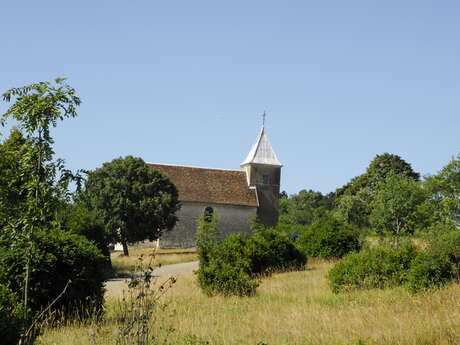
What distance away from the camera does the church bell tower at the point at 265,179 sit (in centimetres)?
5972

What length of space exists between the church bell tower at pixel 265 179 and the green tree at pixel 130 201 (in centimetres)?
1798

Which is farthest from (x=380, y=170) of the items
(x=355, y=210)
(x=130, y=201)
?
(x=130, y=201)

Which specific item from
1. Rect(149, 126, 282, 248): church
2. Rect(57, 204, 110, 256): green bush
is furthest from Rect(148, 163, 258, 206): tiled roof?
Rect(57, 204, 110, 256): green bush

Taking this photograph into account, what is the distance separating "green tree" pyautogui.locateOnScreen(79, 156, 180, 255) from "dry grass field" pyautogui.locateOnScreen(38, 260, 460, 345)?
26973 millimetres

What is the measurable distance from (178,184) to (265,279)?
38454 millimetres

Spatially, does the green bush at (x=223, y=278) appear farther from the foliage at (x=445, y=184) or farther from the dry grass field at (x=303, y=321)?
the foliage at (x=445, y=184)

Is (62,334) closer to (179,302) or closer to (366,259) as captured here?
(179,302)

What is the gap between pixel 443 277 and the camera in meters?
13.7

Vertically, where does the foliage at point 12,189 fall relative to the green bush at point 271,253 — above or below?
above

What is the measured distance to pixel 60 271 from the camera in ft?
35.3

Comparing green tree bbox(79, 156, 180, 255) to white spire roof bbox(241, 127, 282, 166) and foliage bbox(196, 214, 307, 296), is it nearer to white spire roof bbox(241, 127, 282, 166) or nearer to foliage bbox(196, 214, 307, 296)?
white spire roof bbox(241, 127, 282, 166)

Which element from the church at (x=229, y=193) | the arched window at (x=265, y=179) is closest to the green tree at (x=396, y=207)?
the church at (x=229, y=193)

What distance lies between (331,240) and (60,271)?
1645 centimetres

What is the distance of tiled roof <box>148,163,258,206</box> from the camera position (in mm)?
56688
